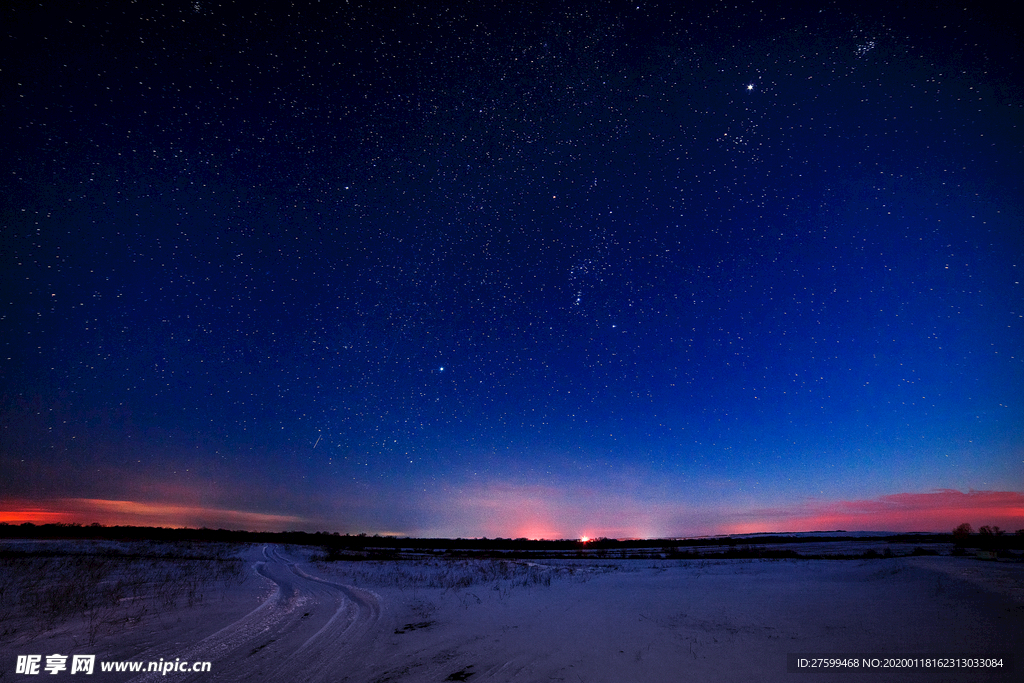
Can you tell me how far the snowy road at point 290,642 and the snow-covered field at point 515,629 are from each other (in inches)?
1.6

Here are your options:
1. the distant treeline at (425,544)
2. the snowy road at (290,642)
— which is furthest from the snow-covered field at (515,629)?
the distant treeline at (425,544)

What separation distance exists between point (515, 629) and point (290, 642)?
4.26 meters

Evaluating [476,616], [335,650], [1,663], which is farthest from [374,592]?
[1,663]

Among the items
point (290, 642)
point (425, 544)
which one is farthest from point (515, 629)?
point (425, 544)

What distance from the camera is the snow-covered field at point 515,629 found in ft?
21.7

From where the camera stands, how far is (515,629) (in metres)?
9.38

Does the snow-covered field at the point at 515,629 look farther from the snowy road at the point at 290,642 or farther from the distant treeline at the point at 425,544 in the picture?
the distant treeline at the point at 425,544

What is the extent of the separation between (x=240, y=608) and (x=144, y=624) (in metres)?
2.66

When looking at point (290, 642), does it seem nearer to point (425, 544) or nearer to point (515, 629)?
point (515, 629)

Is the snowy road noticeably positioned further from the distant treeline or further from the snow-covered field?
the distant treeline

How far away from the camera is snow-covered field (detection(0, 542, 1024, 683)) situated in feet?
21.7

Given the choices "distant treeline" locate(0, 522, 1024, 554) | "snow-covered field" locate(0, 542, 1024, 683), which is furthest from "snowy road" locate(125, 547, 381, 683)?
"distant treeline" locate(0, 522, 1024, 554)

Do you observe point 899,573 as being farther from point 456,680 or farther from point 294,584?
point 294,584

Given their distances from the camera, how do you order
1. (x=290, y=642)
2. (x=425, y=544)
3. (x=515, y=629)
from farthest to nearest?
(x=425, y=544) < (x=515, y=629) < (x=290, y=642)
